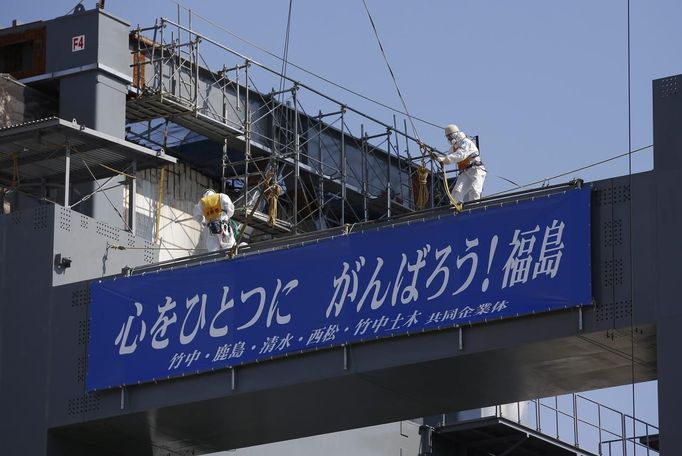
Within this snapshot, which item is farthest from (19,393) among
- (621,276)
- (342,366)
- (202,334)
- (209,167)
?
(209,167)

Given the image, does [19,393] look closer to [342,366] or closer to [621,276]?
[342,366]

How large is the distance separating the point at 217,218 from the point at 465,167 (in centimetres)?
479

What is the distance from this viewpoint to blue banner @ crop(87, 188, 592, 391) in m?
24.1

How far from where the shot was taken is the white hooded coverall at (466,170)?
90.5 feet

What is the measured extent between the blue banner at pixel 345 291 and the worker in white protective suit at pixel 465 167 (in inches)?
88.9

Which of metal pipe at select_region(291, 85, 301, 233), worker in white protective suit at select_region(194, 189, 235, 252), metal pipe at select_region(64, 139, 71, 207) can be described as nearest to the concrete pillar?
worker in white protective suit at select_region(194, 189, 235, 252)

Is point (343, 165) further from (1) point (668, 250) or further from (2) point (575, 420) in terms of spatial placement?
(1) point (668, 250)

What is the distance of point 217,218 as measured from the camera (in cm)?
2986

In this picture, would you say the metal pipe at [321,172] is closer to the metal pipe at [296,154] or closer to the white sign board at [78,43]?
the metal pipe at [296,154]

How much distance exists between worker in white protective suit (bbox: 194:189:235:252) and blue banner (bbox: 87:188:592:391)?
2.04m

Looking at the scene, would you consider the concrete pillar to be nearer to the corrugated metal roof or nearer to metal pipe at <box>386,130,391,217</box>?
the corrugated metal roof

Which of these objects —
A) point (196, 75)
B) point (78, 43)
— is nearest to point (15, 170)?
point (78, 43)

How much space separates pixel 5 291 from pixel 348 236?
703 centimetres

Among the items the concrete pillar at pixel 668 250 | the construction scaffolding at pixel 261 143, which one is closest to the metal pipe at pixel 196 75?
the construction scaffolding at pixel 261 143
